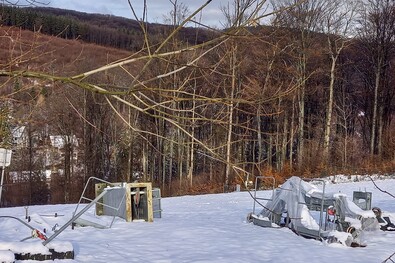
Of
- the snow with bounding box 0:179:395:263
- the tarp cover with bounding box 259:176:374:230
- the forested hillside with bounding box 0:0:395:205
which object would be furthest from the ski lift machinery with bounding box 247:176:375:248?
the forested hillside with bounding box 0:0:395:205

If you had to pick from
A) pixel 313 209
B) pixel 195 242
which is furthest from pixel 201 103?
pixel 313 209

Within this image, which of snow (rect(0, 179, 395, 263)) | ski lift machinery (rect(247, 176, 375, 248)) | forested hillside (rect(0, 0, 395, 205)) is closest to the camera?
forested hillside (rect(0, 0, 395, 205))

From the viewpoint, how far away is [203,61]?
3.15 m

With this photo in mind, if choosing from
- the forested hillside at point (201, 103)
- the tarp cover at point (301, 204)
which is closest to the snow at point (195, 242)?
the tarp cover at point (301, 204)

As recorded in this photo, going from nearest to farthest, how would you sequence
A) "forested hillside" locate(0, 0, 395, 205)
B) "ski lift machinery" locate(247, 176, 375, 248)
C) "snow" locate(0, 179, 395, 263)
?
"forested hillside" locate(0, 0, 395, 205), "snow" locate(0, 179, 395, 263), "ski lift machinery" locate(247, 176, 375, 248)

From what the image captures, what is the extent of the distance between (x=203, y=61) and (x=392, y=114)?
3844 centimetres

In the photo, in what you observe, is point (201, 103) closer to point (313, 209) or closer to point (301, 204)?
point (301, 204)

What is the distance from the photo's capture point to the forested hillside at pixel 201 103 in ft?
9.19

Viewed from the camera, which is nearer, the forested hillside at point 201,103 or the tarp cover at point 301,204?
the forested hillside at point 201,103

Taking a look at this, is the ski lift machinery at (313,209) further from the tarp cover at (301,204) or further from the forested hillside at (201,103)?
the forested hillside at (201,103)

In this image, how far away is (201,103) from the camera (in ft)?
10.3

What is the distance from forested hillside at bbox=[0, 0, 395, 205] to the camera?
2.80m

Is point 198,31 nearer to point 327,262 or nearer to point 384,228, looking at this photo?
point 327,262

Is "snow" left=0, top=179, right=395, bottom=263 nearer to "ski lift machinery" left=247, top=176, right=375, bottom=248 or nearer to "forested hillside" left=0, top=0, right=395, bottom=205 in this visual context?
"ski lift machinery" left=247, top=176, right=375, bottom=248
